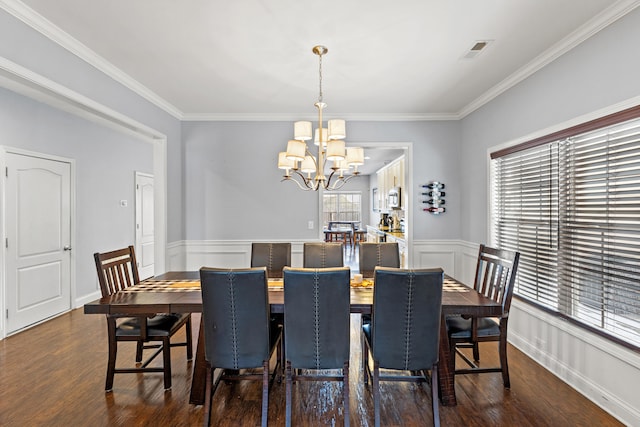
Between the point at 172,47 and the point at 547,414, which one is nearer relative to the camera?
the point at 547,414

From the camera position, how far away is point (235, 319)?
1.91 m

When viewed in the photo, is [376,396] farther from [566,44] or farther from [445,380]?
[566,44]

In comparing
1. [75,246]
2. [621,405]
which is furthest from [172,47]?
[621,405]

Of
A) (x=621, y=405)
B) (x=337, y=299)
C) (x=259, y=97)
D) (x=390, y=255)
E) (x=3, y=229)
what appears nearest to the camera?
(x=337, y=299)

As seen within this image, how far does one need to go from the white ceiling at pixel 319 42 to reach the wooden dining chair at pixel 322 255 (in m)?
1.68

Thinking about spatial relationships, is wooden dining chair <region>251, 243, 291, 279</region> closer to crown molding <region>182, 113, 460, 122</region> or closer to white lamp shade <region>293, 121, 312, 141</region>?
white lamp shade <region>293, 121, 312, 141</region>

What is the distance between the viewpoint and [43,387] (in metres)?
2.44

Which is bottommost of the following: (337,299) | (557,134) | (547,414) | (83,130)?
(547,414)

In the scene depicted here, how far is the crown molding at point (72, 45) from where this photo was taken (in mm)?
2104

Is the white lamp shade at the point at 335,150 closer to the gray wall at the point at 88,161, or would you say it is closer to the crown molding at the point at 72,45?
the crown molding at the point at 72,45

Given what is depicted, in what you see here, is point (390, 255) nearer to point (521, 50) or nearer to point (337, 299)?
point (337, 299)

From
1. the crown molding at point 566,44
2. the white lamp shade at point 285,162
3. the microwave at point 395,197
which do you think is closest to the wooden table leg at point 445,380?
the white lamp shade at point 285,162

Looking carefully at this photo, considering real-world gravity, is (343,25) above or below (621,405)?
above

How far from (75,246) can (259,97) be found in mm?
3126
